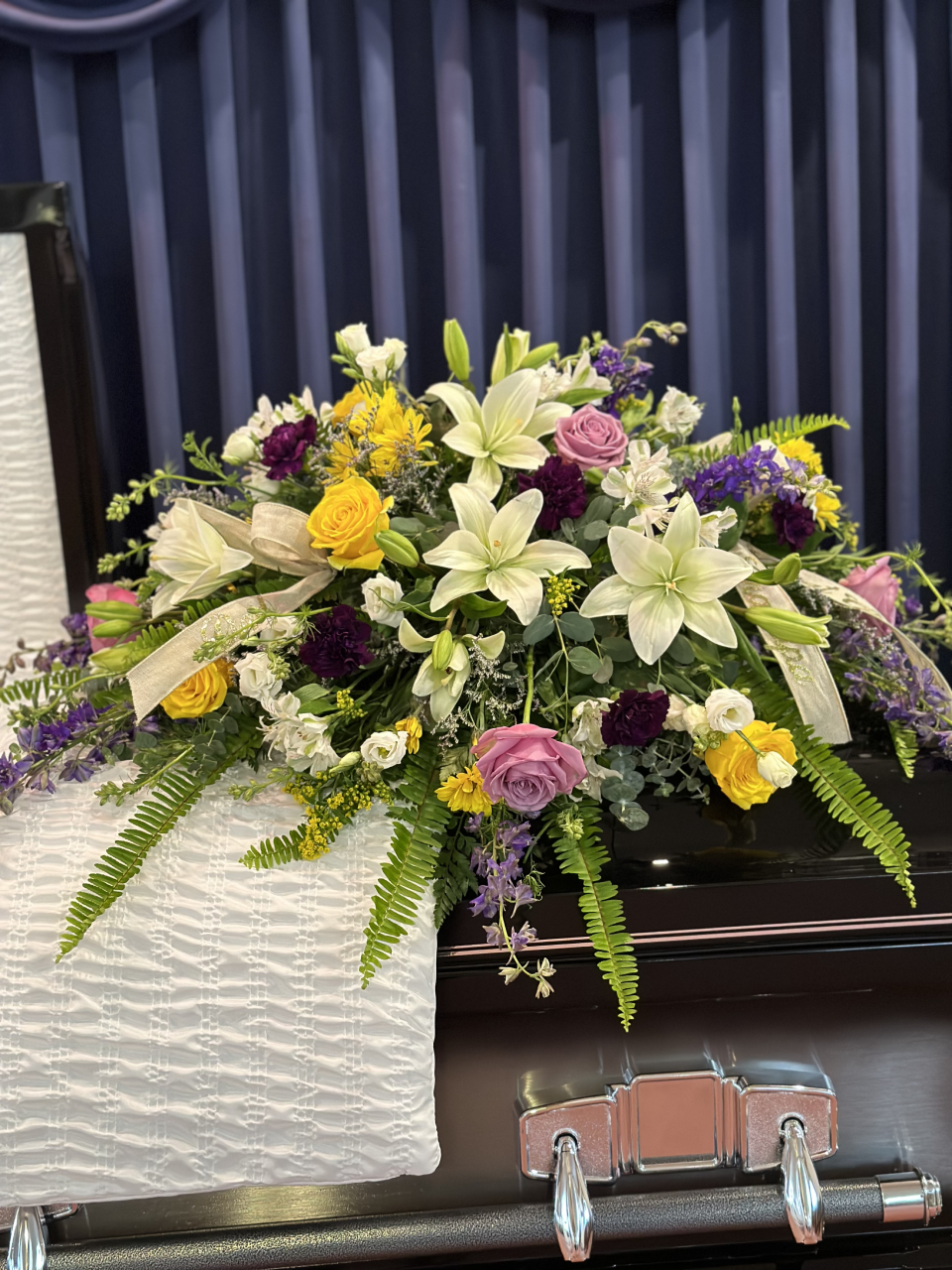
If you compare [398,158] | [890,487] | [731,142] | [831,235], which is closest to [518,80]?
[398,158]

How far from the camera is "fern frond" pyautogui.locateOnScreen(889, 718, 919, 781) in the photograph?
81 cm

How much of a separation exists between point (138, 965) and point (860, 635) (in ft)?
2.20

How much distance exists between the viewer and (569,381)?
36.6 inches

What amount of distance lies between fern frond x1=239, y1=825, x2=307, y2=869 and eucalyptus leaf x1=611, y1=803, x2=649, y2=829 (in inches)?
9.4

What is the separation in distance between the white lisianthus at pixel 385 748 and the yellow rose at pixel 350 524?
15 cm

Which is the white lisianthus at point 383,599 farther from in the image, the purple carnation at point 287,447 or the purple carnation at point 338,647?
the purple carnation at point 287,447

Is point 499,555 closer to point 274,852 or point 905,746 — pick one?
point 274,852

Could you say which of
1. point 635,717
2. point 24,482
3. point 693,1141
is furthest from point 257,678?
point 24,482

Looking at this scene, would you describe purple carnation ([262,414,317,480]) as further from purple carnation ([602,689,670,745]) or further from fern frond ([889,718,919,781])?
fern frond ([889,718,919,781])

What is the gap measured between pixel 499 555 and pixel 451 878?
0.82 ft

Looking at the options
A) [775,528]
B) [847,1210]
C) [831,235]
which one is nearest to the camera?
[847,1210]

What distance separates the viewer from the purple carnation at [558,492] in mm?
798

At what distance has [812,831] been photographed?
79 centimetres

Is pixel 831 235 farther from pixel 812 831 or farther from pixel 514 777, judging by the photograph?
pixel 514 777
